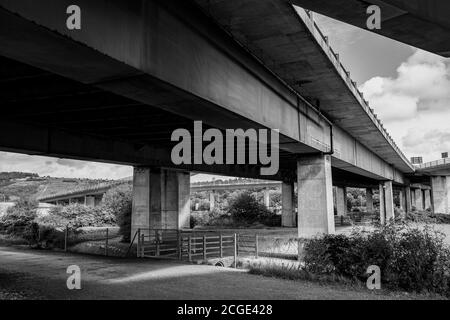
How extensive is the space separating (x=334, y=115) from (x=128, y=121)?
10265 mm

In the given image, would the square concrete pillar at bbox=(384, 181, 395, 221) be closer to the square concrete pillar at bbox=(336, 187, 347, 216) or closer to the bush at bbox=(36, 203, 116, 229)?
the square concrete pillar at bbox=(336, 187, 347, 216)

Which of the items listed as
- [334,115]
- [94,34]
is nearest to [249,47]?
[94,34]

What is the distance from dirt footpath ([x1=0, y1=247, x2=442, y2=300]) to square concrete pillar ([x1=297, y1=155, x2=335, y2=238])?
7223mm

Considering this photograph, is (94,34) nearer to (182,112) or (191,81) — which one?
(191,81)

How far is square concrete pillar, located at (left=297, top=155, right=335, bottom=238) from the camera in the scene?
1956 centimetres

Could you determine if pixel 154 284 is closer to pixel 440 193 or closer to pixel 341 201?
pixel 440 193

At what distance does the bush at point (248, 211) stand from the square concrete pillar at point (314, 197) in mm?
39157

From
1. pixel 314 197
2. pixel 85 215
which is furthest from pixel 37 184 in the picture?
pixel 314 197

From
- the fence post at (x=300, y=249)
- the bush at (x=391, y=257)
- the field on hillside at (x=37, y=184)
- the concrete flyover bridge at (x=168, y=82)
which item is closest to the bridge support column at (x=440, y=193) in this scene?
the concrete flyover bridge at (x=168, y=82)

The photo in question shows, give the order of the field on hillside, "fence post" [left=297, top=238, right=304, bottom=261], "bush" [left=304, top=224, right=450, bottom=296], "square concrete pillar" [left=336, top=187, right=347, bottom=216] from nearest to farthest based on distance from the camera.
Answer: "bush" [left=304, top=224, right=450, bottom=296] → "fence post" [left=297, top=238, right=304, bottom=261] → "square concrete pillar" [left=336, top=187, right=347, bottom=216] → the field on hillside

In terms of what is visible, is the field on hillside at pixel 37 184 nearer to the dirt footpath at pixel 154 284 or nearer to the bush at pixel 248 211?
the bush at pixel 248 211

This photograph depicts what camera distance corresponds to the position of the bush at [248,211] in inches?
2354

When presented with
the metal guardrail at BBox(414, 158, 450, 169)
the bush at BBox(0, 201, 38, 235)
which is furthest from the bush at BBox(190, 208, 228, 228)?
the metal guardrail at BBox(414, 158, 450, 169)
